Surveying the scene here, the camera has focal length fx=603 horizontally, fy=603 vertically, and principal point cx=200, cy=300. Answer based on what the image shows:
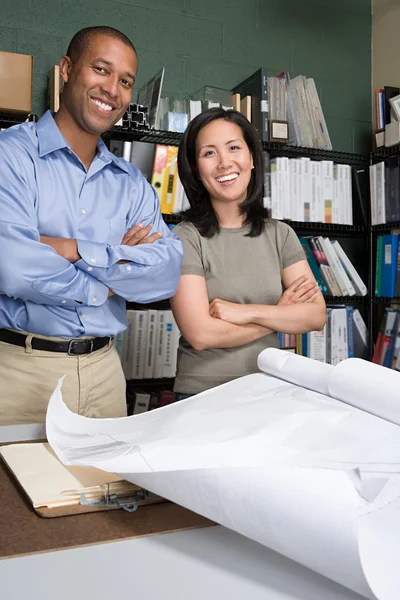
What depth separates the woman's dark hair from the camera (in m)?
1.70

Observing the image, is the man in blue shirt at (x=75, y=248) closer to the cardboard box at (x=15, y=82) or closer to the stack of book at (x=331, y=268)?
the cardboard box at (x=15, y=82)

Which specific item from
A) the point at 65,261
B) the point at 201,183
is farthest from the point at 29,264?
the point at 201,183

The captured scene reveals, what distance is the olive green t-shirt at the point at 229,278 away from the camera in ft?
4.96

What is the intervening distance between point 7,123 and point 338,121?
1.97 meters

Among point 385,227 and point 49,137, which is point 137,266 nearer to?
point 49,137

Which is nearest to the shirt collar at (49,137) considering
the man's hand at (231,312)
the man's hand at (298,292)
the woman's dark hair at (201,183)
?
the woman's dark hair at (201,183)

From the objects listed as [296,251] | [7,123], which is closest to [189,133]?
[296,251]

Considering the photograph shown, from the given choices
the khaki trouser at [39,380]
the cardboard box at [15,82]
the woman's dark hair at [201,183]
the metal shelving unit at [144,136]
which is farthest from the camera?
the metal shelving unit at [144,136]

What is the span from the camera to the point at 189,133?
5.70 feet

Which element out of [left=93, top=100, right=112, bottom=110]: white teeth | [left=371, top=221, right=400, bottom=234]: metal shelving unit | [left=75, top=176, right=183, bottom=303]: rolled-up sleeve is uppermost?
[left=93, top=100, right=112, bottom=110]: white teeth

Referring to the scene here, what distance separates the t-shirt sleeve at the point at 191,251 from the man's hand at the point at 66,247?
0.95ft

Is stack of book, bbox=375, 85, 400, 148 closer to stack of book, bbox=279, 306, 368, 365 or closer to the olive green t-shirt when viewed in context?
stack of book, bbox=279, 306, 368, 365

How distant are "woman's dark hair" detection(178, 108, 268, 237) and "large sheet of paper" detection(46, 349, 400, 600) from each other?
911mm

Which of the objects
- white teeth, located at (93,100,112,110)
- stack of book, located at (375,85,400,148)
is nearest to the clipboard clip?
white teeth, located at (93,100,112,110)
